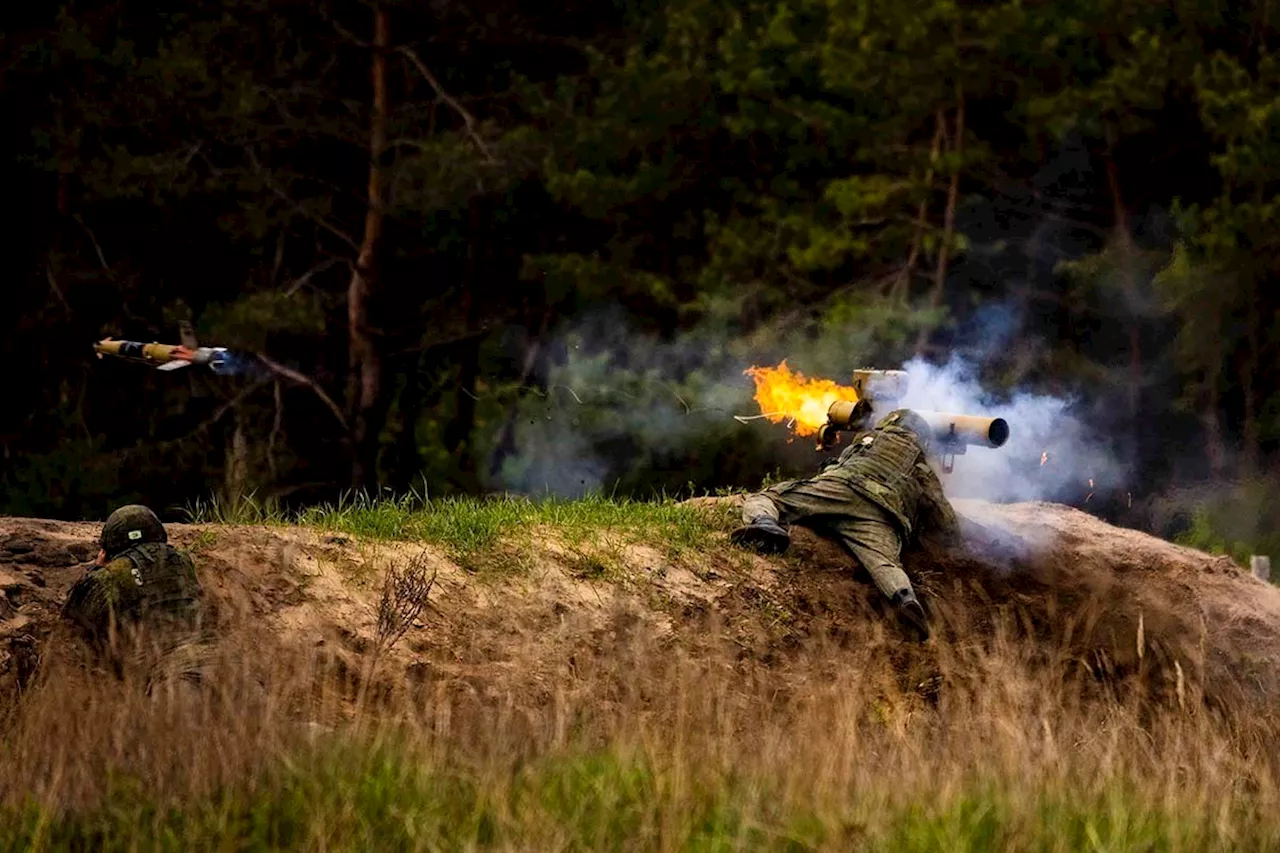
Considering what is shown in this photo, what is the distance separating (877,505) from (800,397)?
4.90 ft

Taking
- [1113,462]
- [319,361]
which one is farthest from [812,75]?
[319,361]

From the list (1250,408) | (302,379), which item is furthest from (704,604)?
(302,379)

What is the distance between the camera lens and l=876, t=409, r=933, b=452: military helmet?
39.9 ft

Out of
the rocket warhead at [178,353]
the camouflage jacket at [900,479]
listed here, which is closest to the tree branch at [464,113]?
the rocket warhead at [178,353]

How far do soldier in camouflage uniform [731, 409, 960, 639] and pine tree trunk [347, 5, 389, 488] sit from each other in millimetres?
12885

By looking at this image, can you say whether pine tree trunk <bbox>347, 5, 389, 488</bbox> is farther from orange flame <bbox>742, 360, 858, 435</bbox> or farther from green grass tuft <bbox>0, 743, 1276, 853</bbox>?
green grass tuft <bbox>0, 743, 1276, 853</bbox>

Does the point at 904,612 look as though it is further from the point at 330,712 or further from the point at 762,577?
the point at 330,712

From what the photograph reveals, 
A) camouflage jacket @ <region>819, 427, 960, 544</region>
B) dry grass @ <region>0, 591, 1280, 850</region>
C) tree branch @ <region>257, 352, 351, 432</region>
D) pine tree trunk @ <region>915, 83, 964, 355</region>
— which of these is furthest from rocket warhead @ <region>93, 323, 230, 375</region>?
pine tree trunk @ <region>915, 83, 964, 355</region>

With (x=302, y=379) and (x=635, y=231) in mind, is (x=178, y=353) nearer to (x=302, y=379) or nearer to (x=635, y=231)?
(x=302, y=379)

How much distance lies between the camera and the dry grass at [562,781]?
6.02 m

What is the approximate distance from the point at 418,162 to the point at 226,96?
110 inches

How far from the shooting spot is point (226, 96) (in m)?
23.3

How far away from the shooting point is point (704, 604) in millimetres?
10922

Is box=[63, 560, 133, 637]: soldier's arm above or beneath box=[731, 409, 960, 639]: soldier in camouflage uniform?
beneath
